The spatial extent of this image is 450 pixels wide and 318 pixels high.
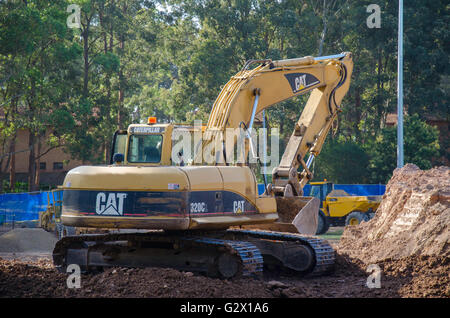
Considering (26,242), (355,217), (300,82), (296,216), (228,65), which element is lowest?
(26,242)

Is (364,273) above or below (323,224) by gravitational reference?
above

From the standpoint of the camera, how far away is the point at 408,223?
14758mm

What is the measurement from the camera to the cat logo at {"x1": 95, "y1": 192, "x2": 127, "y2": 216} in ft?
37.2

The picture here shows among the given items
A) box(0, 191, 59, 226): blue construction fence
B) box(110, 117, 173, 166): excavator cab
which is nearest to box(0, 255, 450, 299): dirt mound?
box(110, 117, 173, 166): excavator cab

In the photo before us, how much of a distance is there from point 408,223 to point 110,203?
23.4ft

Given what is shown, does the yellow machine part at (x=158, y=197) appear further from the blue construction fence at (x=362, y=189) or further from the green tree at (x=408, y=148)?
the green tree at (x=408, y=148)

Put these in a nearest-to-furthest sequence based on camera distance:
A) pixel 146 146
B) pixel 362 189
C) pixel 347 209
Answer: pixel 146 146, pixel 347 209, pixel 362 189

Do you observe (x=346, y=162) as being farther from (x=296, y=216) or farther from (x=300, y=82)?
(x=296, y=216)

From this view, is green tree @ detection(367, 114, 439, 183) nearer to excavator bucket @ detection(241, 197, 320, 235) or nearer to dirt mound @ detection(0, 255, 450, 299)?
excavator bucket @ detection(241, 197, 320, 235)

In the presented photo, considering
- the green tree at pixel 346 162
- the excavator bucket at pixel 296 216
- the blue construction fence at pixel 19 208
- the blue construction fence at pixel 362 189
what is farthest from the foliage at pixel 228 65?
the excavator bucket at pixel 296 216

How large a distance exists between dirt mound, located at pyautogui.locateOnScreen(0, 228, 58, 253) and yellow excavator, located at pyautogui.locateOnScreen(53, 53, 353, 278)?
275 inches

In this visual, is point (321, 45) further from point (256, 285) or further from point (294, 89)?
point (256, 285)

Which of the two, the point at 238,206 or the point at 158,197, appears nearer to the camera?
the point at 158,197

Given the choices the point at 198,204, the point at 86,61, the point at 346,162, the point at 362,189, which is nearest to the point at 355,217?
the point at 362,189
